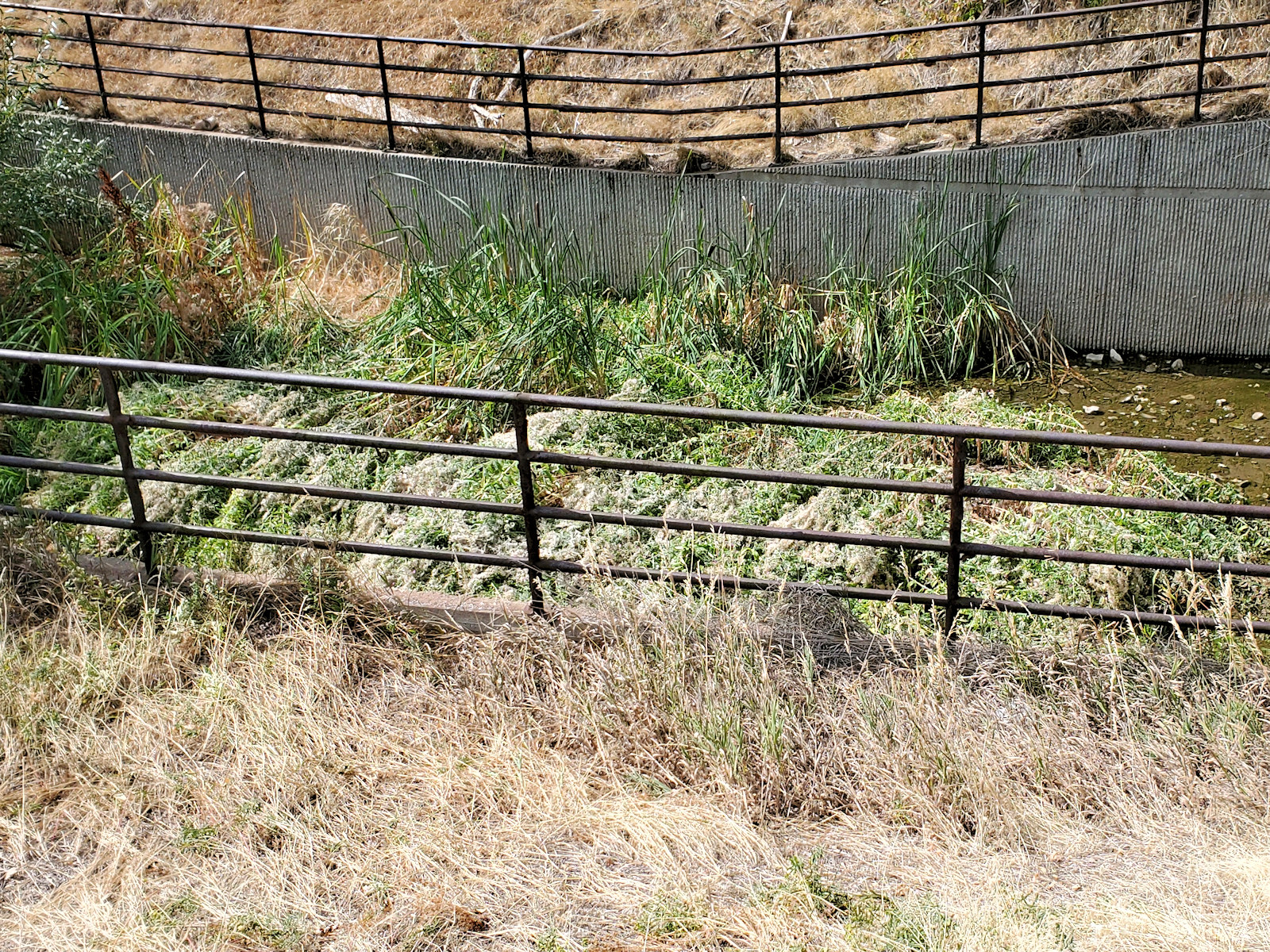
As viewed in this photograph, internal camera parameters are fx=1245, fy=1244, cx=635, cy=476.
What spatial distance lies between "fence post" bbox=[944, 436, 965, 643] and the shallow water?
410cm

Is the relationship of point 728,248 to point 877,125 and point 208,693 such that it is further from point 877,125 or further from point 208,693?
point 208,693

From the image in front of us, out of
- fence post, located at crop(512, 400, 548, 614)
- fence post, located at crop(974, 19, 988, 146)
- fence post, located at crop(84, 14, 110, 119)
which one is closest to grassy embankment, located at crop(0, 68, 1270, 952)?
fence post, located at crop(512, 400, 548, 614)

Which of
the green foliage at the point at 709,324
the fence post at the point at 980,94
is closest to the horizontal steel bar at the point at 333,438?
the green foliage at the point at 709,324

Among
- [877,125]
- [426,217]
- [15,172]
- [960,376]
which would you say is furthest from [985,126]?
[15,172]

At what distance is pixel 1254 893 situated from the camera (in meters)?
3.33

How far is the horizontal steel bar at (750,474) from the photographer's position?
436 cm

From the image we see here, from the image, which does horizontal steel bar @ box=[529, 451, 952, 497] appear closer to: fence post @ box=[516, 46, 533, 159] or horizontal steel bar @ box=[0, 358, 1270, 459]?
horizontal steel bar @ box=[0, 358, 1270, 459]

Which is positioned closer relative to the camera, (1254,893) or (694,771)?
(1254,893)

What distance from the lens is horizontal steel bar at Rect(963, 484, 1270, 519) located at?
161 inches

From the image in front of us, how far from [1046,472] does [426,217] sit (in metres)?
6.25

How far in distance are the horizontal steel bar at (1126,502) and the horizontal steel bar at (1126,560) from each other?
0.18 metres

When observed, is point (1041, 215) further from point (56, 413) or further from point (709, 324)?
point (56, 413)

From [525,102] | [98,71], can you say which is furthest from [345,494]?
[98,71]

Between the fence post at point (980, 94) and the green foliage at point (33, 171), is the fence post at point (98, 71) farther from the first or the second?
the fence post at point (980, 94)
